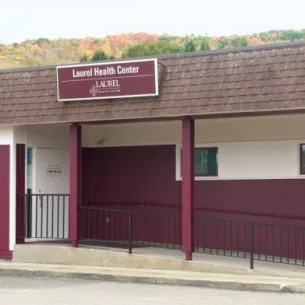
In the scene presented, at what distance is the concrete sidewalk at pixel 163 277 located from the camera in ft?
39.7

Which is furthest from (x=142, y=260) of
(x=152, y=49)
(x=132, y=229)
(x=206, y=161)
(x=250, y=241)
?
(x=152, y=49)

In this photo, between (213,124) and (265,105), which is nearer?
(265,105)

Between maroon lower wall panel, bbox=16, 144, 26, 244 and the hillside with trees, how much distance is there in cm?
7653

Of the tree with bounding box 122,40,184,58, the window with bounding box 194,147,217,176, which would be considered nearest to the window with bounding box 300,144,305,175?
the window with bounding box 194,147,217,176

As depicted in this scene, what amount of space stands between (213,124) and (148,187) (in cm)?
236

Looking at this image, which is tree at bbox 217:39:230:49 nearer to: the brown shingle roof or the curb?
the brown shingle roof

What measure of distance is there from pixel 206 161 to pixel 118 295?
5.55m

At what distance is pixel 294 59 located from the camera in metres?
12.9

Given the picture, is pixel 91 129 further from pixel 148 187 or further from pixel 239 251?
pixel 239 251

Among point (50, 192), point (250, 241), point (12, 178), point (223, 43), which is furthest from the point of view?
point (223, 43)

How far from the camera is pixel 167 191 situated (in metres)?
16.9

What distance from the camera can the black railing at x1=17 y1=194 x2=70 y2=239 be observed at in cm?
1639

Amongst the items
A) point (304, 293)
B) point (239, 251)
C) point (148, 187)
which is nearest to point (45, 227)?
point (148, 187)

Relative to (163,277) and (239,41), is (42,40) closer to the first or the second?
(239,41)
